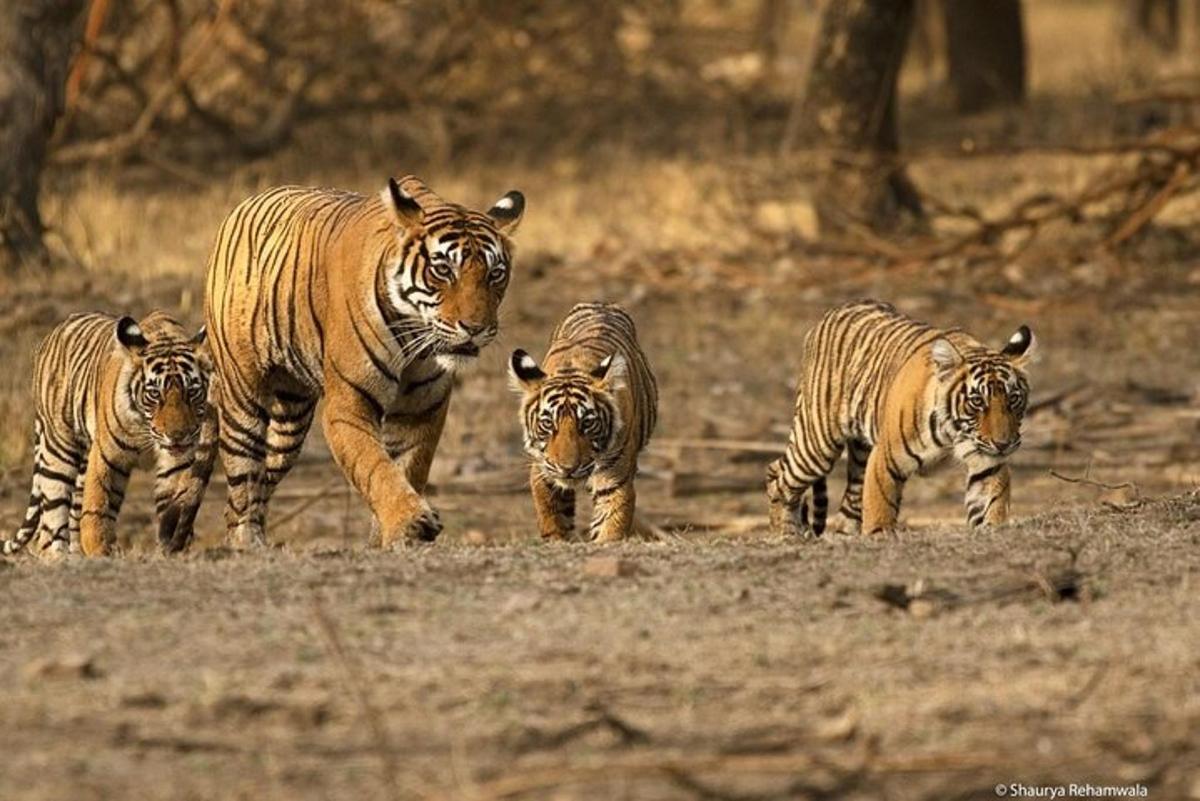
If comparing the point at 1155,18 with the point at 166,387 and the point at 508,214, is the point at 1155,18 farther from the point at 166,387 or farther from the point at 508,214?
the point at 166,387

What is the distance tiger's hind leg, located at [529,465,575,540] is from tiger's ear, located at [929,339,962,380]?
4.30 feet

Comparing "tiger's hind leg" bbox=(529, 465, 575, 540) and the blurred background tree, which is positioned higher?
the blurred background tree

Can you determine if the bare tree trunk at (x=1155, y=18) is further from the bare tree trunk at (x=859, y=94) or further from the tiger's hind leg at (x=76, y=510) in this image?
the tiger's hind leg at (x=76, y=510)

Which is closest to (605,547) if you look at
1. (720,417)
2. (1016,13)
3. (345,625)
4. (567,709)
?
(345,625)

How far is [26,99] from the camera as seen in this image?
514 inches

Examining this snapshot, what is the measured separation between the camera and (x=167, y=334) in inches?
330

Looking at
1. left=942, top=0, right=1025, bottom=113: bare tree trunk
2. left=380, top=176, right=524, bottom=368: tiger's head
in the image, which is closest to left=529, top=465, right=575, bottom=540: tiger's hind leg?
left=380, top=176, right=524, bottom=368: tiger's head

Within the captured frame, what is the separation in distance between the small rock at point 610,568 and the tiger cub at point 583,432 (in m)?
1.32

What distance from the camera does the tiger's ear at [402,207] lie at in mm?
7523

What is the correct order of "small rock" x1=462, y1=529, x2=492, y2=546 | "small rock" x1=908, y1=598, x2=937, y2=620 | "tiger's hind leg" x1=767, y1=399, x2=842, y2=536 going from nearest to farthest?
"small rock" x1=908, y1=598, x2=937, y2=620 → "tiger's hind leg" x1=767, y1=399, x2=842, y2=536 → "small rock" x1=462, y1=529, x2=492, y2=546

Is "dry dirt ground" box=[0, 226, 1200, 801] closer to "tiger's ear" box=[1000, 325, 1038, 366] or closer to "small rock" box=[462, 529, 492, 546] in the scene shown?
"tiger's ear" box=[1000, 325, 1038, 366]

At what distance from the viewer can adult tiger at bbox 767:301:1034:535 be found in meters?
8.03

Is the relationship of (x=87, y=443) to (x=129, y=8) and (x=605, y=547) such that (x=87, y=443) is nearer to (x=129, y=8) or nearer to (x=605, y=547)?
(x=605, y=547)

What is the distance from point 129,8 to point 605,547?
11.6m
